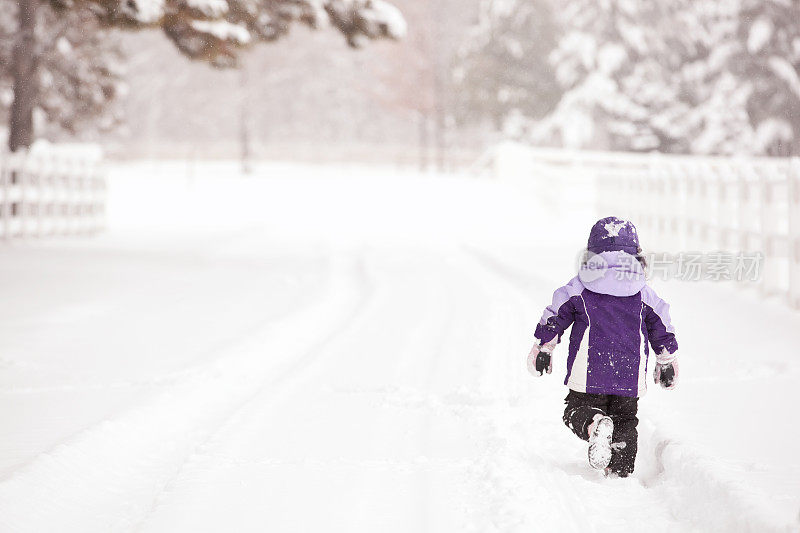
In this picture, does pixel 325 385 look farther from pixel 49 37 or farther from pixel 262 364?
pixel 49 37

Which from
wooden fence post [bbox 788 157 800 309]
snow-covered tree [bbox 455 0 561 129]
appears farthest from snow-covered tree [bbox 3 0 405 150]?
snow-covered tree [bbox 455 0 561 129]

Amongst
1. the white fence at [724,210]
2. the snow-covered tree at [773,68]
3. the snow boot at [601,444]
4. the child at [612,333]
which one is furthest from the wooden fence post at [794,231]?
the snow-covered tree at [773,68]

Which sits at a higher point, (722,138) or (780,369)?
(722,138)

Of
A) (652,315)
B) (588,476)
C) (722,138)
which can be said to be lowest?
(588,476)

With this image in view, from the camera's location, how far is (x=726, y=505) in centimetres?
392

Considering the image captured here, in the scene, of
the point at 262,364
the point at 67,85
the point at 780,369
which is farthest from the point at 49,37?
the point at 780,369

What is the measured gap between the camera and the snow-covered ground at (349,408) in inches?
160

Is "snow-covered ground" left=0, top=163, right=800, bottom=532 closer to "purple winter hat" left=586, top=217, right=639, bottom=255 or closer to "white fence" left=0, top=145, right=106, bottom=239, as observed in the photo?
"purple winter hat" left=586, top=217, right=639, bottom=255

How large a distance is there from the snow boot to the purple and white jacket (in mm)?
210

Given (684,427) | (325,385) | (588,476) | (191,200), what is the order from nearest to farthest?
(588,476) < (684,427) < (325,385) < (191,200)

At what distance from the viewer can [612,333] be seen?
4.68 meters

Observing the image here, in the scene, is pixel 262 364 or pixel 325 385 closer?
pixel 325 385

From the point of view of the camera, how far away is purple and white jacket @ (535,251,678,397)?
182 inches

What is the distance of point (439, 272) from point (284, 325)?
491cm
